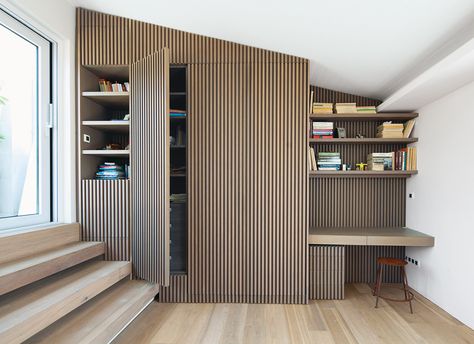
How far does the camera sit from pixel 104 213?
10.9 ft

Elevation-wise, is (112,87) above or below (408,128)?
above

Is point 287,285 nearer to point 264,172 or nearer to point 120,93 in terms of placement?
point 264,172

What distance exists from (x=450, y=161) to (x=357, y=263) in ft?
5.85

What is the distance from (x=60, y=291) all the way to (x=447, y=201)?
12.3 ft

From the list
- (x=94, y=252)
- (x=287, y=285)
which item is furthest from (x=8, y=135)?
(x=287, y=285)

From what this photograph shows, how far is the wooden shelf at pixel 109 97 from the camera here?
3.33m

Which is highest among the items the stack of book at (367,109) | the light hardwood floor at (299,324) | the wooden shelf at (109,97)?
the wooden shelf at (109,97)

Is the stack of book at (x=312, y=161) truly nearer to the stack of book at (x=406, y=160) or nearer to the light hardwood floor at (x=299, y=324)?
the stack of book at (x=406, y=160)

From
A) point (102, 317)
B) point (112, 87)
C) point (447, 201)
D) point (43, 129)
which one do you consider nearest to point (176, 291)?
point (102, 317)

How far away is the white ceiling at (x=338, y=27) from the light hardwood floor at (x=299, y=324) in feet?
8.22

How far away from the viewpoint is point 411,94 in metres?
3.20

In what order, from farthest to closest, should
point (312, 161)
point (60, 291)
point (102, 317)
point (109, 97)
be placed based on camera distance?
point (312, 161) < point (109, 97) < point (102, 317) < point (60, 291)

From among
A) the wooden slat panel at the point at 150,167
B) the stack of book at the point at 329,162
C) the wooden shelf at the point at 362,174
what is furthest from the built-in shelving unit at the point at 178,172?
the stack of book at the point at 329,162

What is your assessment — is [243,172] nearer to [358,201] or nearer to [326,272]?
[326,272]
